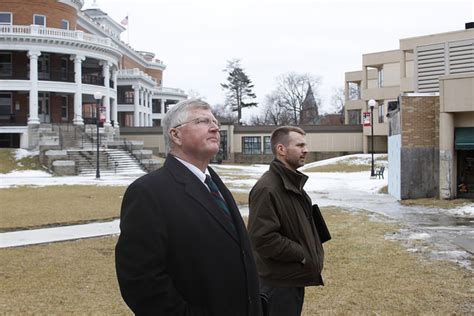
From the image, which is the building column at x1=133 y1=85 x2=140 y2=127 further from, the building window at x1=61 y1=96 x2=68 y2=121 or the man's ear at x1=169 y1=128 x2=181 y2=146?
the man's ear at x1=169 y1=128 x2=181 y2=146

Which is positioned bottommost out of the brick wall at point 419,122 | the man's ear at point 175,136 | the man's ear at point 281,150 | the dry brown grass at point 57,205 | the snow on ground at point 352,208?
the snow on ground at point 352,208

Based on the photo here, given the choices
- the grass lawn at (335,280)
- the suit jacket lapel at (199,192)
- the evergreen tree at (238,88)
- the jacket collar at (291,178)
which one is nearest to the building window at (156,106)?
the evergreen tree at (238,88)

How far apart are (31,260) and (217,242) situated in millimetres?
6822

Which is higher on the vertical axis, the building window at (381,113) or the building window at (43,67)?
the building window at (43,67)

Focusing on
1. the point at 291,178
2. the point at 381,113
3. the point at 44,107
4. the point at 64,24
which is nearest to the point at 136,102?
the point at 64,24

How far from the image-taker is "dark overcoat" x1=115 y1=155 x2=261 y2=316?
242 centimetres

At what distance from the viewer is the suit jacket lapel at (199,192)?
2.57 metres

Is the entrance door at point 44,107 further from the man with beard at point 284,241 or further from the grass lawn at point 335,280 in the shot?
the man with beard at point 284,241

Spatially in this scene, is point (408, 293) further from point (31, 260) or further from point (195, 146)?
point (31, 260)

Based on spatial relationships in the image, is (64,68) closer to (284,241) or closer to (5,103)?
(5,103)

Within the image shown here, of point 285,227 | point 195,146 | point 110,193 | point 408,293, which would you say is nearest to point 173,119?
point 195,146

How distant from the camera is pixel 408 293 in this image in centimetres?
627

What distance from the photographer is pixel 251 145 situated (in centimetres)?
5394

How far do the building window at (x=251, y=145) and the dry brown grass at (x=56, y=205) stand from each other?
31723 millimetres
